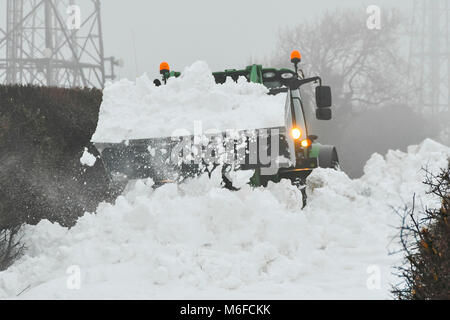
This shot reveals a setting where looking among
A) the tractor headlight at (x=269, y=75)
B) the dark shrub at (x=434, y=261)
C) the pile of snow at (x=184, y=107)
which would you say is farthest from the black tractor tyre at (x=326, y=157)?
the dark shrub at (x=434, y=261)

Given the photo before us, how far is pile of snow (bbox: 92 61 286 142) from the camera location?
6824 mm

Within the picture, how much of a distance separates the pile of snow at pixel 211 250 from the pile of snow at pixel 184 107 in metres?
0.72

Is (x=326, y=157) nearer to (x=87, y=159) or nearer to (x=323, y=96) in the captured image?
(x=323, y=96)

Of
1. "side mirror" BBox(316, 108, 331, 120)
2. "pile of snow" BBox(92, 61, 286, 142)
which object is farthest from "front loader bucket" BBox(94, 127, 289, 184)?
"side mirror" BBox(316, 108, 331, 120)

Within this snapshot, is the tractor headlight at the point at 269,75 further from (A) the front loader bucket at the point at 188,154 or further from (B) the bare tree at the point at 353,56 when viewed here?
(B) the bare tree at the point at 353,56

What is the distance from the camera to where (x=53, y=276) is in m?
5.56

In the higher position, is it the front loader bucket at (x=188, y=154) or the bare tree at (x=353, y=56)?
the bare tree at (x=353, y=56)

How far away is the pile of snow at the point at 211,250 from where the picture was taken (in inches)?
196

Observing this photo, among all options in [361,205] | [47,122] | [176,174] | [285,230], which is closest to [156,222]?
[176,174]

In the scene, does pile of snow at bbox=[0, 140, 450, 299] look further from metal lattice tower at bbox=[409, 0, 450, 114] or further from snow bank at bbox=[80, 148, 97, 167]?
metal lattice tower at bbox=[409, 0, 450, 114]

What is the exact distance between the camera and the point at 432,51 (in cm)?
3728

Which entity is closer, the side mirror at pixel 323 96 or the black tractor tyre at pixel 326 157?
the side mirror at pixel 323 96

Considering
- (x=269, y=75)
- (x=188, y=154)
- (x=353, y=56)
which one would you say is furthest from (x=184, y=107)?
(x=353, y=56)
